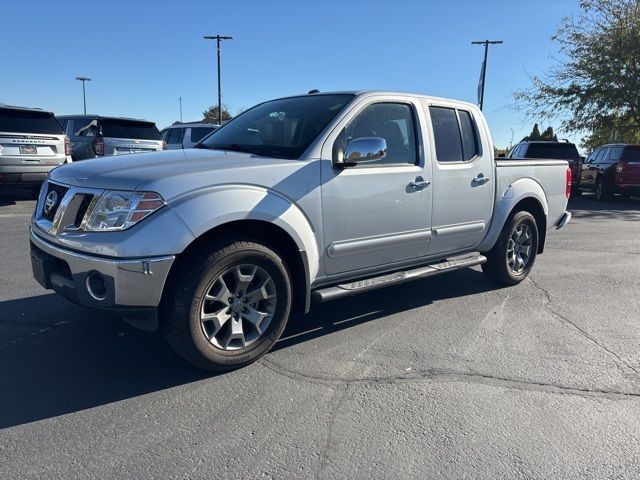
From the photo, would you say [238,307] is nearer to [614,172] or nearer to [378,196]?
[378,196]

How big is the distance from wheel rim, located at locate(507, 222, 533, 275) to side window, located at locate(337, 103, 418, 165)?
1.82 metres

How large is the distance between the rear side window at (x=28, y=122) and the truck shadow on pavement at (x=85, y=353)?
22.1 feet

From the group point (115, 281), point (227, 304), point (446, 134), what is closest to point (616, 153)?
point (446, 134)

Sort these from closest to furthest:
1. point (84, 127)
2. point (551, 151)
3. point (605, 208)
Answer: point (84, 127), point (605, 208), point (551, 151)

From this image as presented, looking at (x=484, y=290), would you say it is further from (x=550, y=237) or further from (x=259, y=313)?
(x=550, y=237)

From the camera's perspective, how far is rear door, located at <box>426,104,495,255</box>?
187 inches

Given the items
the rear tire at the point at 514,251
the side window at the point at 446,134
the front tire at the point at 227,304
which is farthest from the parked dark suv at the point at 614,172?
the front tire at the point at 227,304

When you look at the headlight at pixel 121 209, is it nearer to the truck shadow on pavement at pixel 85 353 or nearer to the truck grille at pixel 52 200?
the truck grille at pixel 52 200

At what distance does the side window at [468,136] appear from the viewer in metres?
5.11

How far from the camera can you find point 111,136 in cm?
1248

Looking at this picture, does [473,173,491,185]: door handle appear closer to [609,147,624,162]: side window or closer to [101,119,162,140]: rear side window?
[101,119,162,140]: rear side window

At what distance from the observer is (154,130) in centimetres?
1305

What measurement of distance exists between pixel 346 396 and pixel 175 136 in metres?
14.7

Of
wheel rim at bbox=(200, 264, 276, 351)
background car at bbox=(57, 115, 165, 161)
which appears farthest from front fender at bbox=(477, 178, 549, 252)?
background car at bbox=(57, 115, 165, 161)
